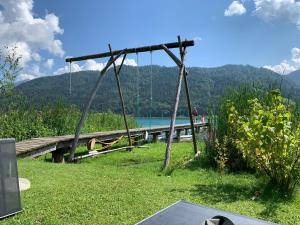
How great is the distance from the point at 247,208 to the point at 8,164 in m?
2.76

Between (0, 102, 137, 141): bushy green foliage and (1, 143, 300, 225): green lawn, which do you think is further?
(0, 102, 137, 141): bushy green foliage

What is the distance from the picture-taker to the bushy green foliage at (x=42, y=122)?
10.4 meters

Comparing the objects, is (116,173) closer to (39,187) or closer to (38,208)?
(39,187)

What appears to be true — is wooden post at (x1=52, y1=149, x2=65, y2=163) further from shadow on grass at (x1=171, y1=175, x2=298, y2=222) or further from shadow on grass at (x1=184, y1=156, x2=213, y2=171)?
shadow on grass at (x1=171, y1=175, x2=298, y2=222)

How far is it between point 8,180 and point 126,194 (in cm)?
155

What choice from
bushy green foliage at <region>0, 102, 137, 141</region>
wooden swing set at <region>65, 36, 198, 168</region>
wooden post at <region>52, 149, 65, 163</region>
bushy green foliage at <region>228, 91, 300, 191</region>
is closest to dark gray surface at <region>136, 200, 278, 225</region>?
bushy green foliage at <region>228, 91, 300, 191</region>

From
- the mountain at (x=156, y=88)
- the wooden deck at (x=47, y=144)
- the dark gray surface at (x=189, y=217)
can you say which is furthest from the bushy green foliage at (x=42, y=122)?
the dark gray surface at (x=189, y=217)

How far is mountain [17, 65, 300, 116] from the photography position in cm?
829

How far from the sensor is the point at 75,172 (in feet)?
21.0

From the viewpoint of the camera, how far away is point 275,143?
4855mm

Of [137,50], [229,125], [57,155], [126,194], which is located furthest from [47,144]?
[126,194]

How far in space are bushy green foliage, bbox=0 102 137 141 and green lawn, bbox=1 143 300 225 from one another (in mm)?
3697

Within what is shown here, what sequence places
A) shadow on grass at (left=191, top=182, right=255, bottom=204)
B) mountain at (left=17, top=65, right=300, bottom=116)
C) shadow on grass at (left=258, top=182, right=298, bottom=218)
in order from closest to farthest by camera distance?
1. shadow on grass at (left=258, top=182, right=298, bottom=218)
2. shadow on grass at (left=191, top=182, right=255, bottom=204)
3. mountain at (left=17, top=65, right=300, bottom=116)

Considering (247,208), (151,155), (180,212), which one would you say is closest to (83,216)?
(247,208)
